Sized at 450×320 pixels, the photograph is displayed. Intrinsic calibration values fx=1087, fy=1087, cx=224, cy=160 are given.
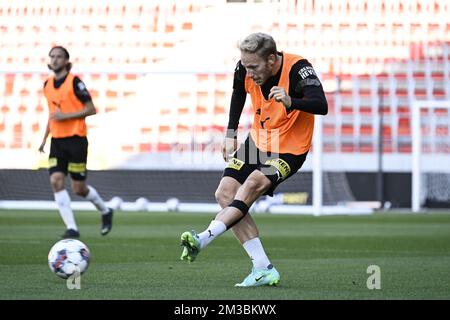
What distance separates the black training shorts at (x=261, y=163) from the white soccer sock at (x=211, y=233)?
515 mm

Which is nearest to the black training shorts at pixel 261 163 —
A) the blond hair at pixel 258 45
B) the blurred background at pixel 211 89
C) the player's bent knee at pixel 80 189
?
the blond hair at pixel 258 45

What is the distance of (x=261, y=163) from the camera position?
699cm

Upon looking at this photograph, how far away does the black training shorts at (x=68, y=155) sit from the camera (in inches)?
477

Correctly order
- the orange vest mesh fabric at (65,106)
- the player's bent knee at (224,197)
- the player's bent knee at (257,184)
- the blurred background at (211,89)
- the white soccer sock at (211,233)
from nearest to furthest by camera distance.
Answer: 1. the white soccer sock at (211,233)
2. the player's bent knee at (257,184)
3. the player's bent knee at (224,197)
4. the orange vest mesh fabric at (65,106)
5. the blurred background at (211,89)

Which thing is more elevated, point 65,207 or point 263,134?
point 263,134

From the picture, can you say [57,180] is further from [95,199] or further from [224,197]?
[224,197]

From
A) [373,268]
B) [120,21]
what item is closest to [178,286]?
[373,268]

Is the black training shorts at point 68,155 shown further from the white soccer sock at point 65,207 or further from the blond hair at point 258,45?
the blond hair at point 258,45

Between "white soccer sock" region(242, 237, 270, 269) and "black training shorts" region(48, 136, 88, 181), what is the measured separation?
534cm

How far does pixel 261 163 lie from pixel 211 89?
52.5 ft

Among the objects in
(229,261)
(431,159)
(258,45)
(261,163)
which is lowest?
(229,261)

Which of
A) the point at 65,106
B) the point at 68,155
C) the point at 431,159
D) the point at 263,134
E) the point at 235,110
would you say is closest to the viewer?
the point at 263,134

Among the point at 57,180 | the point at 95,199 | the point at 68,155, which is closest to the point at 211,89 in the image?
the point at 95,199
